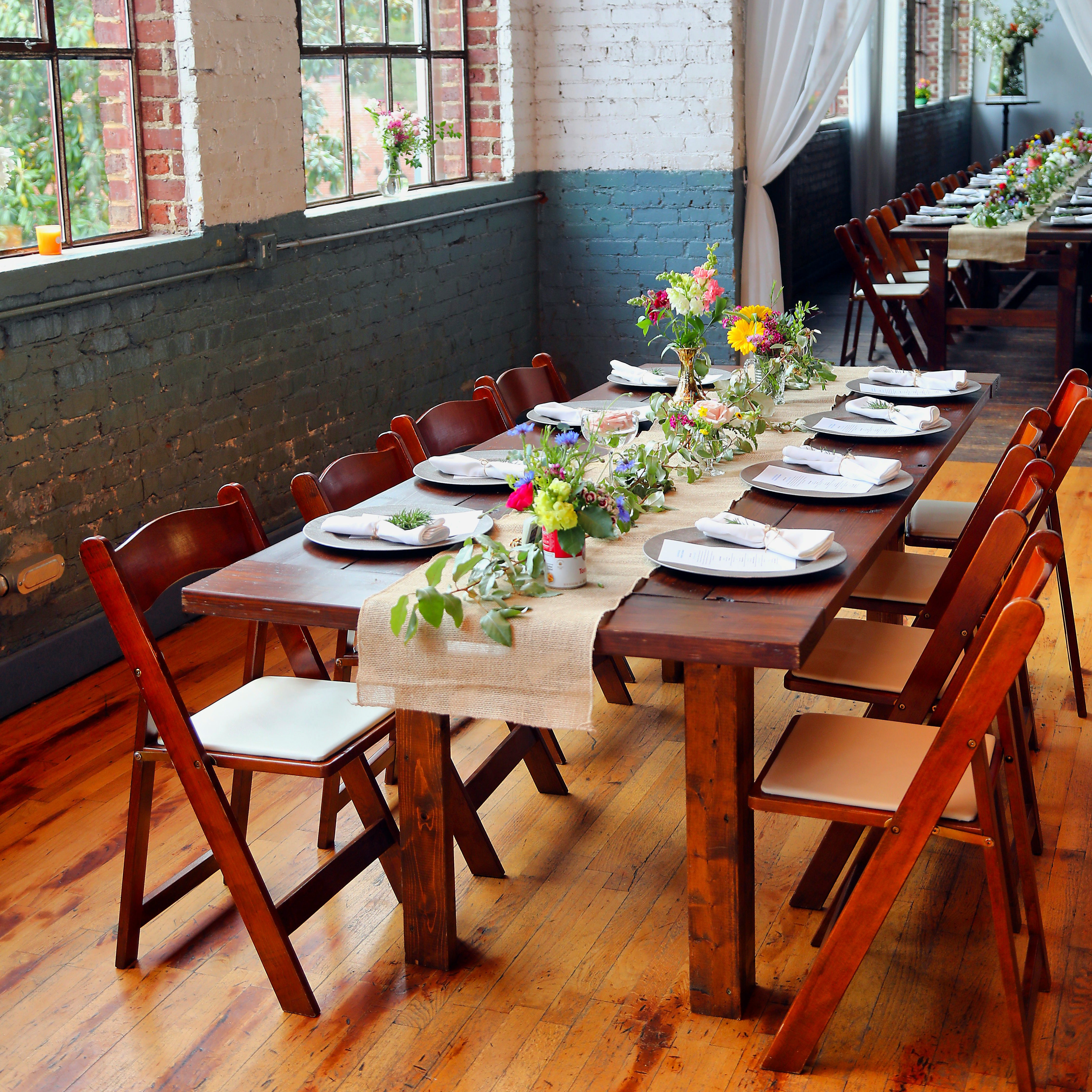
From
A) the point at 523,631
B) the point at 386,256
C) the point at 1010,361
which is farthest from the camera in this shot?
the point at 1010,361

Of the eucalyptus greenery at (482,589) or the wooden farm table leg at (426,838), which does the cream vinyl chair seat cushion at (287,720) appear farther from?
the eucalyptus greenery at (482,589)

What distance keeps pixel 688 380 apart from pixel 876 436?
51 centimetres

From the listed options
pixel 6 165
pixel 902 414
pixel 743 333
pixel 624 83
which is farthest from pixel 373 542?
pixel 624 83

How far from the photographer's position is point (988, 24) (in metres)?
14.5

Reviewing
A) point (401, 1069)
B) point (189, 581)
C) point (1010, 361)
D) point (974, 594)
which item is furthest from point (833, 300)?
point (401, 1069)

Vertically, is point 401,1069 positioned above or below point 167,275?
below

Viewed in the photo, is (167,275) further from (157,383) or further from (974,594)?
(974,594)

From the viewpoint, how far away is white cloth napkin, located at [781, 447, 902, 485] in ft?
9.22

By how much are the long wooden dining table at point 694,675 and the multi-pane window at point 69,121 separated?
6.12 ft

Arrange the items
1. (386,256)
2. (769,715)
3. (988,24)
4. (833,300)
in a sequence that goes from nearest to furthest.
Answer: (769,715) → (386,256) → (833,300) → (988,24)

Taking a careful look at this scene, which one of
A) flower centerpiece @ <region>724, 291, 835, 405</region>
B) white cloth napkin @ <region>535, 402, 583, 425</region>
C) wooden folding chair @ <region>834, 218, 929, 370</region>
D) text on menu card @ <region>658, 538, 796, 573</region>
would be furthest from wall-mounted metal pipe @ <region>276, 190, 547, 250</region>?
text on menu card @ <region>658, 538, 796, 573</region>

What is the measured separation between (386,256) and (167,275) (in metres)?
1.46

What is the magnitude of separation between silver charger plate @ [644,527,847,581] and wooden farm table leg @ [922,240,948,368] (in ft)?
16.5

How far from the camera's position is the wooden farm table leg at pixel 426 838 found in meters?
2.37
